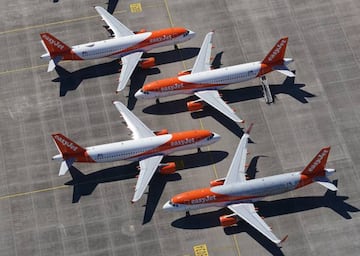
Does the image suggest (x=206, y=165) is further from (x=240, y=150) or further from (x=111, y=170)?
(x=111, y=170)

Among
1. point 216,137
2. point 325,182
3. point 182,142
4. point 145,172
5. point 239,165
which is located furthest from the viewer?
point 216,137

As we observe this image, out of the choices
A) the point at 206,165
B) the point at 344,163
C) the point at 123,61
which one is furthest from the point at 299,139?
the point at 123,61

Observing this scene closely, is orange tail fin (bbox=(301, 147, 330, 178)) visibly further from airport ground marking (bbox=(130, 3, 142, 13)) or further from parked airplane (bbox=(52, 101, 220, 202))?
airport ground marking (bbox=(130, 3, 142, 13))

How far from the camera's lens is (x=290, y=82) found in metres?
105

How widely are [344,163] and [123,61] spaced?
38.1 metres

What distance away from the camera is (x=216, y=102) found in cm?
10081

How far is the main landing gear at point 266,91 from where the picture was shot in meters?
103

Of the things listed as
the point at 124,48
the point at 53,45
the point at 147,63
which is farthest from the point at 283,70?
the point at 53,45

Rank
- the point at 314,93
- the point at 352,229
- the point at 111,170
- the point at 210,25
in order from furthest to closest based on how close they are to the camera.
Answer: the point at 210,25 < the point at 314,93 < the point at 111,170 < the point at 352,229

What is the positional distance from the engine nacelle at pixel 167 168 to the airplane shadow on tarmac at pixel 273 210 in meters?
7.25

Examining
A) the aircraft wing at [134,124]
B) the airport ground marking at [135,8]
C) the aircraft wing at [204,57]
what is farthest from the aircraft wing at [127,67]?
the airport ground marking at [135,8]

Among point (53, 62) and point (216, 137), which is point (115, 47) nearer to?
point (53, 62)

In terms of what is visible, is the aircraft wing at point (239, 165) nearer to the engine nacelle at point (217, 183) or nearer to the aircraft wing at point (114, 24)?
the engine nacelle at point (217, 183)

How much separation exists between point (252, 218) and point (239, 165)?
8.05 m
